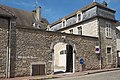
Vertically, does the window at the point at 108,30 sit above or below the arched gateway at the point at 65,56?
above

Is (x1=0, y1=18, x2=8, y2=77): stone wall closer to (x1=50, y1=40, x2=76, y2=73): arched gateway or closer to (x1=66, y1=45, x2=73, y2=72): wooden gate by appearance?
(x1=50, y1=40, x2=76, y2=73): arched gateway

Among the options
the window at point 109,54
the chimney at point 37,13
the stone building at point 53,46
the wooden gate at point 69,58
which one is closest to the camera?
the stone building at point 53,46

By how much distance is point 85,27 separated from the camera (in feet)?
67.4

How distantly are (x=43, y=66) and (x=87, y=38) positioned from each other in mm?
5747

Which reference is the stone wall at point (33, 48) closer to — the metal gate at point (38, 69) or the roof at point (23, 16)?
the metal gate at point (38, 69)

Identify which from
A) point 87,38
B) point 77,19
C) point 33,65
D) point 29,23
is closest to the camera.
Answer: point 33,65

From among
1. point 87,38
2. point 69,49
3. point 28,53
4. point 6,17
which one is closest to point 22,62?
point 28,53

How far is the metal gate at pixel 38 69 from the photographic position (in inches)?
537

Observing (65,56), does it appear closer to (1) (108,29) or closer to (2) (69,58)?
(2) (69,58)

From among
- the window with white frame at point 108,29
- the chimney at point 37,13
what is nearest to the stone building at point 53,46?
the window with white frame at point 108,29

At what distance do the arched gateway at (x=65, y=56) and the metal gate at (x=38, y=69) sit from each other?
103 centimetres

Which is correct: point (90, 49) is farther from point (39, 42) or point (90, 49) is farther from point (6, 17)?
point (6, 17)

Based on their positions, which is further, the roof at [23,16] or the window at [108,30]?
the roof at [23,16]

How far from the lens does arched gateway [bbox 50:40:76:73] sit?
52.0ft
